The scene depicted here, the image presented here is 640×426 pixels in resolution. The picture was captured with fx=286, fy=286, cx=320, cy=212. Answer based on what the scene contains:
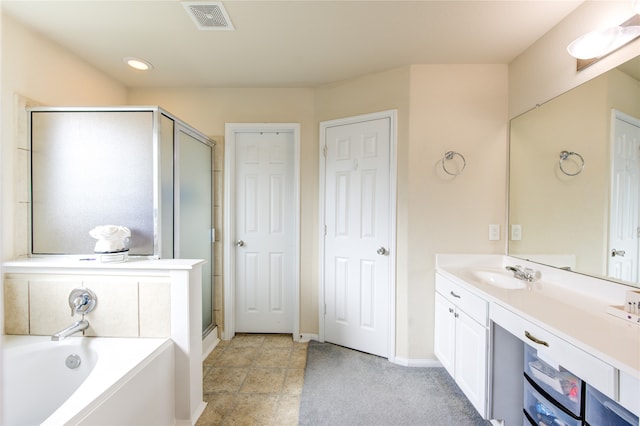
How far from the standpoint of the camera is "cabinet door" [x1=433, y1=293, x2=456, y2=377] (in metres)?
1.94

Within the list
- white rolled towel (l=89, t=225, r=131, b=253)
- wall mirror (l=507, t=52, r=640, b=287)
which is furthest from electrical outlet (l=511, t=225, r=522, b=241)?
white rolled towel (l=89, t=225, r=131, b=253)

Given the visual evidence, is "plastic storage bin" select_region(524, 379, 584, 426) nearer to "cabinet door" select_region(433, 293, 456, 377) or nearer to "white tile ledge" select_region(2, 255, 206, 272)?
"cabinet door" select_region(433, 293, 456, 377)

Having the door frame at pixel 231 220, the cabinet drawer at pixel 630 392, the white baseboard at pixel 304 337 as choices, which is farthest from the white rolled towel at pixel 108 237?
the cabinet drawer at pixel 630 392

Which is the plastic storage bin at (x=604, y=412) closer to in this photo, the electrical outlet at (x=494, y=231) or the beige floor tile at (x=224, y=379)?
the electrical outlet at (x=494, y=231)

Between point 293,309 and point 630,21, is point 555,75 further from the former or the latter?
point 293,309

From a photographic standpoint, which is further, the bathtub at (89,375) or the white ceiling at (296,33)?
the white ceiling at (296,33)

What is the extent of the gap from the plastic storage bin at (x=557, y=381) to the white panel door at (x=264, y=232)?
185cm

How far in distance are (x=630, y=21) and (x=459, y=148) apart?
1026 mm

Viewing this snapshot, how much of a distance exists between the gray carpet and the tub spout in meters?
1.36

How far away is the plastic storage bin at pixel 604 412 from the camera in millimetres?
1075

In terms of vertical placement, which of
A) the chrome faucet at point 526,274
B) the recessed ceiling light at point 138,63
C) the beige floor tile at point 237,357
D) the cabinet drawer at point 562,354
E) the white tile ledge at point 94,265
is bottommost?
the beige floor tile at point 237,357

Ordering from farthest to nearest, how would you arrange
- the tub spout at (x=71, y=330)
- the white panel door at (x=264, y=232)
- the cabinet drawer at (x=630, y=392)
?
the white panel door at (x=264, y=232), the tub spout at (x=71, y=330), the cabinet drawer at (x=630, y=392)

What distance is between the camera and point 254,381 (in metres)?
2.05

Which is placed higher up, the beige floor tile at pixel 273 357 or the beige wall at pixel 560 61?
the beige wall at pixel 560 61
